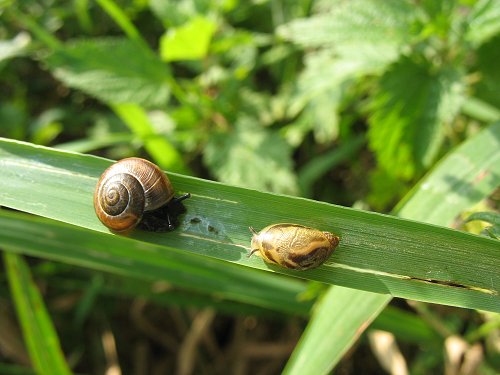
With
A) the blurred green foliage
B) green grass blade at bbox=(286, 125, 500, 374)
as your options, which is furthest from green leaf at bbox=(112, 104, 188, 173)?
green grass blade at bbox=(286, 125, 500, 374)

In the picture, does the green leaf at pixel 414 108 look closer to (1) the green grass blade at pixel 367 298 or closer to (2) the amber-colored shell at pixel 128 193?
(1) the green grass blade at pixel 367 298

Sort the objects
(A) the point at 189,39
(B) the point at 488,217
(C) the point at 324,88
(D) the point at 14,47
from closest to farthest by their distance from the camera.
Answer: (B) the point at 488,217 → (C) the point at 324,88 → (A) the point at 189,39 → (D) the point at 14,47

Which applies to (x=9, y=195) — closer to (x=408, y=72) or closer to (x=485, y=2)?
(x=408, y=72)

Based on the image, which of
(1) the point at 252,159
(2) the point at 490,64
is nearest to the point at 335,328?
(1) the point at 252,159

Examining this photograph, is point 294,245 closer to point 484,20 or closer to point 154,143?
point 484,20

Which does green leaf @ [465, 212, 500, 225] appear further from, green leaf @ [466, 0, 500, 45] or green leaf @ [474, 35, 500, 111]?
green leaf @ [474, 35, 500, 111]
